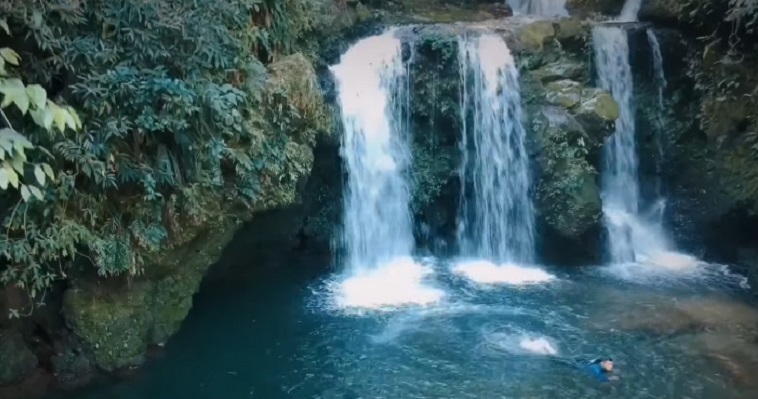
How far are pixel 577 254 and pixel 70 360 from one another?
759 centimetres

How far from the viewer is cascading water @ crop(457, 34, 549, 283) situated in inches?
447

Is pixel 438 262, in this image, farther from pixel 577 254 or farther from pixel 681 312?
pixel 681 312

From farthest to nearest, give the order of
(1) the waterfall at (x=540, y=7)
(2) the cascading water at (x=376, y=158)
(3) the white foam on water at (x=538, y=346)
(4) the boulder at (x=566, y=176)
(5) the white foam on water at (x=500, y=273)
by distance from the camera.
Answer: (1) the waterfall at (x=540, y=7) → (2) the cascading water at (x=376, y=158) → (4) the boulder at (x=566, y=176) → (5) the white foam on water at (x=500, y=273) → (3) the white foam on water at (x=538, y=346)

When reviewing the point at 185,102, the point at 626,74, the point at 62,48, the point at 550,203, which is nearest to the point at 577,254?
the point at 550,203

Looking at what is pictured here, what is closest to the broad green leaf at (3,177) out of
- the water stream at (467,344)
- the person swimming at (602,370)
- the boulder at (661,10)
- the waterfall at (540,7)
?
the water stream at (467,344)

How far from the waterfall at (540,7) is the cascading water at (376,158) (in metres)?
5.60

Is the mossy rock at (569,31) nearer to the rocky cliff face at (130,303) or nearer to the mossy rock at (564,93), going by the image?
the mossy rock at (564,93)

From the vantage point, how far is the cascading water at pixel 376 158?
36.7 feet

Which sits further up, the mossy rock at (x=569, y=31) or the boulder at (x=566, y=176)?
the mossy rock at (x=569, y=31)

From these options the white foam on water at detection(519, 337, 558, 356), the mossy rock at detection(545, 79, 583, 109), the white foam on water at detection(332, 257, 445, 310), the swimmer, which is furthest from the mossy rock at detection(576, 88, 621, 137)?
the swimmer

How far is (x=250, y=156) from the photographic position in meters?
7.79

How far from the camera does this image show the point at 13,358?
7055mm

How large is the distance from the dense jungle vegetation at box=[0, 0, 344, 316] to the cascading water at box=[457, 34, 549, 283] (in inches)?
185

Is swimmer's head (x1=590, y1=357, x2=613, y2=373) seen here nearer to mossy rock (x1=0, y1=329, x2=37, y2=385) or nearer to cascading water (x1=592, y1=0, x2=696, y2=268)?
cascading water (x1=592, y1=0, x2=696, y2=268)
